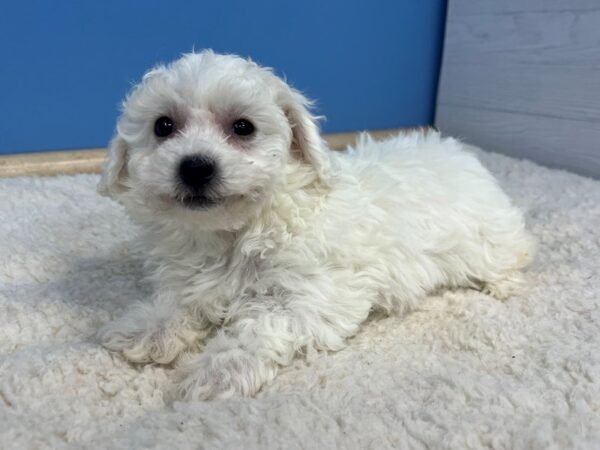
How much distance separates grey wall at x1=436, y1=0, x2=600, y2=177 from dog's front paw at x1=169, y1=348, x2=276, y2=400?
6.05 ft

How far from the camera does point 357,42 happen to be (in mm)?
2768

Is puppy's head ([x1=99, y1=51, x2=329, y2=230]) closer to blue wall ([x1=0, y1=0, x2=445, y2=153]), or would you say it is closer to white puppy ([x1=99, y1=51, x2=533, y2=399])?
white puppy ([x1=99, y1=51, x2=533, y2=399])

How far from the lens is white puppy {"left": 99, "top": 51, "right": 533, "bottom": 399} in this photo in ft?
3.58

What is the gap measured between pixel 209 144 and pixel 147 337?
0.40 meters

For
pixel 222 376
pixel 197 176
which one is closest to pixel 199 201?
pixel 197 176

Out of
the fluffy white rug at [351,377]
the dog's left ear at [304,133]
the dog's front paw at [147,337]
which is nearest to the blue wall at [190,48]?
the fluffy white rug at [351,377]

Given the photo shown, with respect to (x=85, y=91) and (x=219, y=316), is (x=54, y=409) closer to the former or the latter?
(x=219, y=316)

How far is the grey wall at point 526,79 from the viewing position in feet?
7.45

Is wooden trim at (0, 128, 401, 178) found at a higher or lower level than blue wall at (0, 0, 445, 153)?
lower

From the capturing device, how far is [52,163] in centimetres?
238

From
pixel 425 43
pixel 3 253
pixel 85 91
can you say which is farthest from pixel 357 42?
pixel 3 253

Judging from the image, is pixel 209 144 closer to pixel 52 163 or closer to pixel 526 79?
pixel 52 163

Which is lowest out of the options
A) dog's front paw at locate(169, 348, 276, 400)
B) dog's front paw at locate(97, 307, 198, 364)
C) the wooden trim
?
the wooden trim

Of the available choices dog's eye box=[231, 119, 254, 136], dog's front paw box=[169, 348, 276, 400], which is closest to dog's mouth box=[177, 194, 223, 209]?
dog's eye box=[231, 119, 254, 136]
